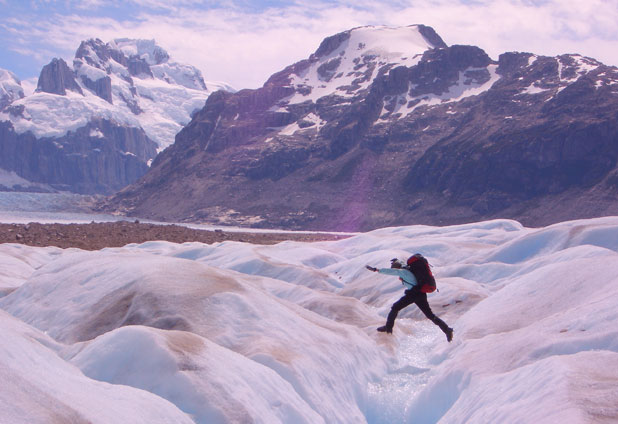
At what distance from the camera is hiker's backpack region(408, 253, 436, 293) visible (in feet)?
58.7

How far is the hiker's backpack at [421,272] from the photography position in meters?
17.9

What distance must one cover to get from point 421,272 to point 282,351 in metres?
5.43

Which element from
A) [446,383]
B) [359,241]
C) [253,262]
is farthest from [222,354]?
[359,241]

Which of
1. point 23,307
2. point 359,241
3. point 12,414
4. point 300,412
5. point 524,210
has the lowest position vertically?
point 524,210

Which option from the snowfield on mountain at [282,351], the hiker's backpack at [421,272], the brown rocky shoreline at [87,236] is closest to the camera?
the snowfield on mountain at [282,351]

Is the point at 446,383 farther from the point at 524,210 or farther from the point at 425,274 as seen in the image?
the point at 524,210

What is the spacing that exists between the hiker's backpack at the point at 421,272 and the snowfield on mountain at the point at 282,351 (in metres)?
2.14

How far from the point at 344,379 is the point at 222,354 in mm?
4898

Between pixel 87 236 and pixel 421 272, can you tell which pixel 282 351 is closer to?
pixel 421 272

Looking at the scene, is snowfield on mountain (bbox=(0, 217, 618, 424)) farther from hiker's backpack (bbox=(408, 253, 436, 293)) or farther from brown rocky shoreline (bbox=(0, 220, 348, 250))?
brown rocky shoreline (bbox=(0, 220, 348, 250))

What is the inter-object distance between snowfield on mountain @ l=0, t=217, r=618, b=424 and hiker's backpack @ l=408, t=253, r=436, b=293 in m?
2.14

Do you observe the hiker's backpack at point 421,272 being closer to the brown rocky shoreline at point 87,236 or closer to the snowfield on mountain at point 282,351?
the snowfield on mountain at point 282,351

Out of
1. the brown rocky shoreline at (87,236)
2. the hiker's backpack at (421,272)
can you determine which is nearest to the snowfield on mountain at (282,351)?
the hiker's backpack at (421,272)

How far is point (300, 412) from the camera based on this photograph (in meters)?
12.2
